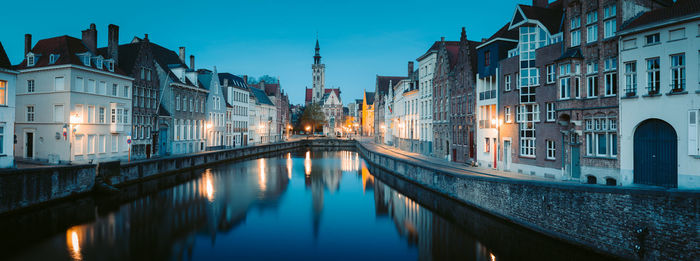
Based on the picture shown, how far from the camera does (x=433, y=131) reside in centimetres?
4050

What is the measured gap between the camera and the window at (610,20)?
18.2 metres

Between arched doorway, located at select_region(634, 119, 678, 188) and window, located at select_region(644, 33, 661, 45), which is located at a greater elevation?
window, located at select_region(644, 33, 661, 45)

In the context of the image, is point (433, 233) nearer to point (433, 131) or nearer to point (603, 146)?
point (603, 146)

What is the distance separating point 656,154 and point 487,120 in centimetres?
1257

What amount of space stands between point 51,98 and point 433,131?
32.2 meters

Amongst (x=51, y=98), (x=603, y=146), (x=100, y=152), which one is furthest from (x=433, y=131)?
(x=51, y=98)

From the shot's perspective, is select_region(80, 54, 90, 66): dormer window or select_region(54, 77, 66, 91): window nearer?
select_region(54, 77, 66, 91): window

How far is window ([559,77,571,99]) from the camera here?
20469 millimetres

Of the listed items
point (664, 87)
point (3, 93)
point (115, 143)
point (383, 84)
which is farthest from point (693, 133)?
point (383, 84)

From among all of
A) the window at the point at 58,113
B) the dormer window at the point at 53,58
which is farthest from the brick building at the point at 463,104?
the dormer window at the point at 53,58

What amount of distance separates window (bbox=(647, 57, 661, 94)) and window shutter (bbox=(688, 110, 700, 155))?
1.62m

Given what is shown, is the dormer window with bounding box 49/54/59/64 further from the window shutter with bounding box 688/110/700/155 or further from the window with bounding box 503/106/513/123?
the window shutter with bounding box 688/110/700/155

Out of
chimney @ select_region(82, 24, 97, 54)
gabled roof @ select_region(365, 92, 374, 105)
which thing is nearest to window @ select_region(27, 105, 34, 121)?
chimney @ select_region(82, 24, 97, 54)

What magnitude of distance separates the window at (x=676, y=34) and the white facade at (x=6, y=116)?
31.5m
